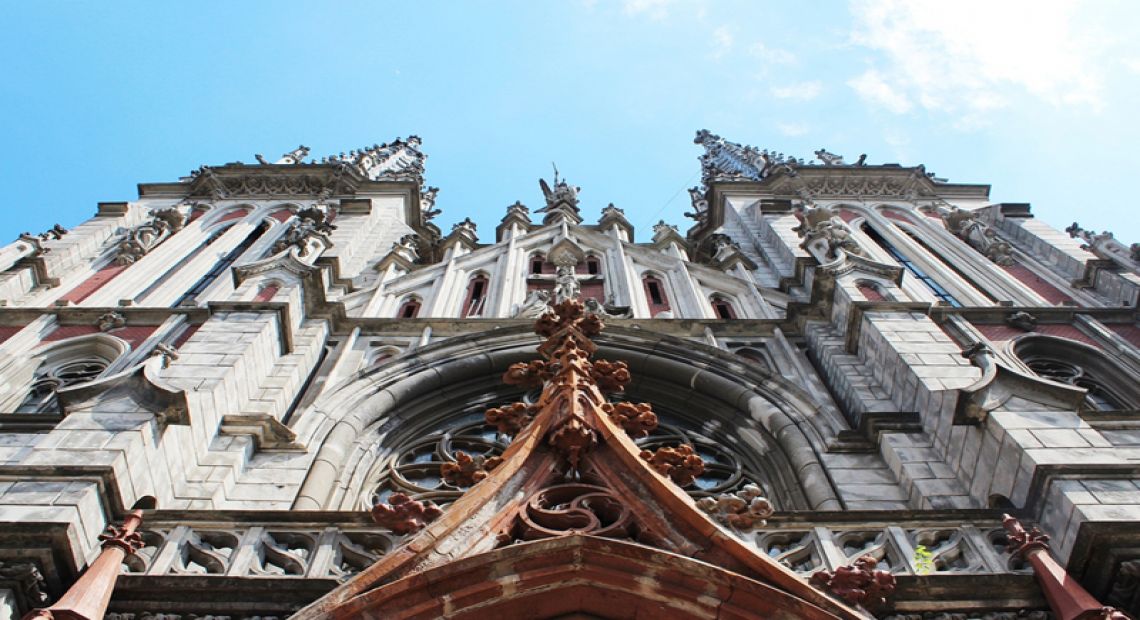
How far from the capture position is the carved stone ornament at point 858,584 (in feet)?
20.5

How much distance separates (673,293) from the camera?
17.8 meters

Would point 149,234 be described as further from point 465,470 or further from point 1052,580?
point 1052,580

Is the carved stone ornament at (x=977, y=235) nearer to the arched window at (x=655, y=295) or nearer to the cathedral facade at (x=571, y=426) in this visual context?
the cathedral facade at (x=571, y=426)

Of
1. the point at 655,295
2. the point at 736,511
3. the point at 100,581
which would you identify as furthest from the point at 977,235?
the point at 100,581

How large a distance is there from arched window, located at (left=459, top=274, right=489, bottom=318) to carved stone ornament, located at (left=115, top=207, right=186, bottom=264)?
258 inches

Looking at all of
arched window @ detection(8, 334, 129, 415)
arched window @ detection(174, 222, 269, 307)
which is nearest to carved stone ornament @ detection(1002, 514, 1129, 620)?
arched window @ detection(8, 334, 129, 415)

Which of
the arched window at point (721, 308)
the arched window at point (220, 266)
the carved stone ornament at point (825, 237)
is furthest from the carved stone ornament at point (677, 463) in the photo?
the arched window at point (220, 266)

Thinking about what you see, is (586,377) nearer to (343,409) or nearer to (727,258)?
(343,409)

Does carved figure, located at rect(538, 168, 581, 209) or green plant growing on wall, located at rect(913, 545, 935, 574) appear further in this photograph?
carved figure, located at rect(538, 168, 581, 209)

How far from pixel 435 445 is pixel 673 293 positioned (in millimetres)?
6942

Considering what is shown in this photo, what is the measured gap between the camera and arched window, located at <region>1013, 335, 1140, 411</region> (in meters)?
12.9

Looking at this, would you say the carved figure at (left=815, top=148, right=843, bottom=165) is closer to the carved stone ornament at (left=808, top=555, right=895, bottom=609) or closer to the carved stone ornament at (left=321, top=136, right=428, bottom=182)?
the carved stone ornament at (left=321, top=136, right=428, bottom=182)

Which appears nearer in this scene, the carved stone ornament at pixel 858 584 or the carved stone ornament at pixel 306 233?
the carved stone ornament at pixel 858 584

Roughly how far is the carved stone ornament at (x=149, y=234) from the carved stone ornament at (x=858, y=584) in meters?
16.5
